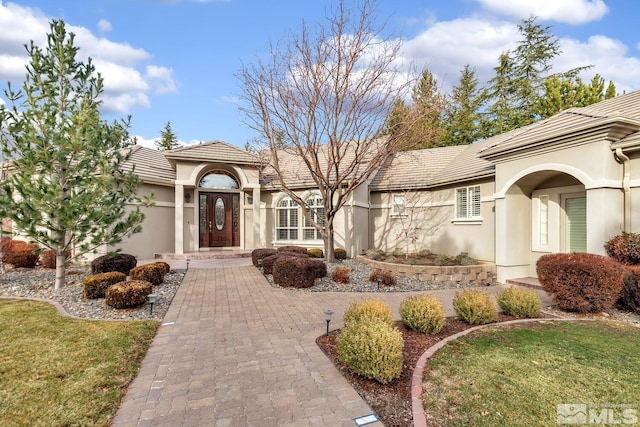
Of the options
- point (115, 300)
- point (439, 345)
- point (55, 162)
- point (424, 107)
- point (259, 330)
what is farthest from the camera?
point (424, 107)

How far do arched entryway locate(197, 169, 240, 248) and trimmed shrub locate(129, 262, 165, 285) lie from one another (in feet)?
23.4

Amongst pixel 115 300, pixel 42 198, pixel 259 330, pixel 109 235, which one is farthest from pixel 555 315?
pixel 42 198

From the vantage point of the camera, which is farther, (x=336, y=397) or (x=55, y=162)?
(x=55, y=162)

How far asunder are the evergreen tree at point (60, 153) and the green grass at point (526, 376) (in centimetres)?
893

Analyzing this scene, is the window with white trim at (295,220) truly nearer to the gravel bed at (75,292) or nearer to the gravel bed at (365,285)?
the gravel bed at (365,285)

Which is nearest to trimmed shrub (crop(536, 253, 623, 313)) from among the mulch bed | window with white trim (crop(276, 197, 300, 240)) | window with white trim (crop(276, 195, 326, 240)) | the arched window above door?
the mulch bed

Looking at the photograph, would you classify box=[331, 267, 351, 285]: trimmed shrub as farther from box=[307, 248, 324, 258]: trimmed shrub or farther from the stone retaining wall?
box=[307, 248, 324, 258]: trimmed shrub

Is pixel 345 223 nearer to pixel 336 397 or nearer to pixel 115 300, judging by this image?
pixel 115 300

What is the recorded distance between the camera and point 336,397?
3.71 m

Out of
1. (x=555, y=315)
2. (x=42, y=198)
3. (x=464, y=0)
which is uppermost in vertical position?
(x=464, y=0)

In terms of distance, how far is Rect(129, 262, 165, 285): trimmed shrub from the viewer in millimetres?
9227

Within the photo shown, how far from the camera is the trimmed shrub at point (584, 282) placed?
6.77 m

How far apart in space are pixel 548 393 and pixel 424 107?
1170cm

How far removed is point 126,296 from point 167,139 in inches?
1766
